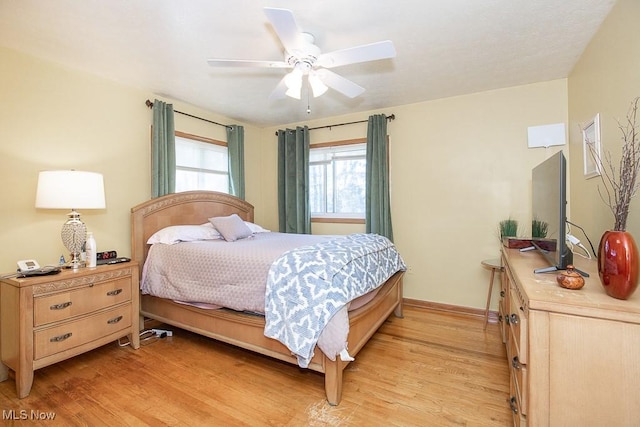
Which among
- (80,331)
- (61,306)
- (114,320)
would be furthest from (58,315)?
(114,320)

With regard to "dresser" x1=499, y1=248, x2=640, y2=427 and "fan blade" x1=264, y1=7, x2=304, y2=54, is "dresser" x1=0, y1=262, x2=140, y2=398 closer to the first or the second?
"fan blade" x1=264, y1=7, x2=304, y2=54

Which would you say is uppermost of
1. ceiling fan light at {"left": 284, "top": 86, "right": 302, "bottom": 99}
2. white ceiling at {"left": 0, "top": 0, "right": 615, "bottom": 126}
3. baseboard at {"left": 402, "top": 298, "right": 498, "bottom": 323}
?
white ceiling at {"left": 0, "top": 0, "right": 615, "bottom": 126}

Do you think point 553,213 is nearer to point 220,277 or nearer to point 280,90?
point 280,90

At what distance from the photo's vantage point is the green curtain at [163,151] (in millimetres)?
3139

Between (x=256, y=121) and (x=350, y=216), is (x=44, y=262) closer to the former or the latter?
(x=256, y=121)

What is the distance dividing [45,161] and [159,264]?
124 cm

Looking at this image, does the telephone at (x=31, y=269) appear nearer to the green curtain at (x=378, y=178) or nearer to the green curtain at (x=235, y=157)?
the green curtain at (x=235, y=157)

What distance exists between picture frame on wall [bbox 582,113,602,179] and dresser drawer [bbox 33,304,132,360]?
3826 mm

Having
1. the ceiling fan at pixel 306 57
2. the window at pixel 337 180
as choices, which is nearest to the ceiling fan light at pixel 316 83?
the ceiling fan at pixel 306 57

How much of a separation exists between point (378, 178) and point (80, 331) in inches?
126

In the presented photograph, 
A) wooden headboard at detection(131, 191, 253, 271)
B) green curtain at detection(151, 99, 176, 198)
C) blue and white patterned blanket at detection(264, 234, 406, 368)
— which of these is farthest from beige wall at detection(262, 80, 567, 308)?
green curtain at detection(151, 99, 176, 198)

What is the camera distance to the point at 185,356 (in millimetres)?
2469

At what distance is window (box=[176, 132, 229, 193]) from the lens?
11.7ft

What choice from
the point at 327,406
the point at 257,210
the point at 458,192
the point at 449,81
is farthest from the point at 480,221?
the point at 257,210
